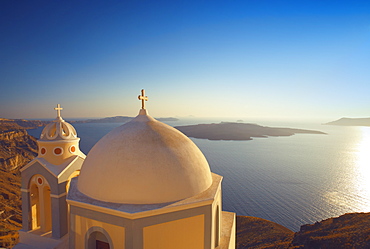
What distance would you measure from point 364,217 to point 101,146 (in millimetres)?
25790

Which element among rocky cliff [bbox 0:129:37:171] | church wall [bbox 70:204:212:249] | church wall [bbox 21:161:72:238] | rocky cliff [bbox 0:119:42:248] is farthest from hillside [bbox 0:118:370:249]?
rocky cliff [bbox 0:129:37:171]

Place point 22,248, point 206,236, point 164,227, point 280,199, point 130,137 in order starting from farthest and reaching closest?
point 280,199, point 22,248, point 130,137, point 206,236, point 164,227

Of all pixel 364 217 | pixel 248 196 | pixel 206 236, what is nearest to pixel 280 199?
pixel 248 196

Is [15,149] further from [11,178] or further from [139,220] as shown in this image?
[139,220]

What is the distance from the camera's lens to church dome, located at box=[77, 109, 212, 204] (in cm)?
511

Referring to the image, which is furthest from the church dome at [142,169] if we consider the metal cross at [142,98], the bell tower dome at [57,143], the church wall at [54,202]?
the bell tower dome at [57,143]

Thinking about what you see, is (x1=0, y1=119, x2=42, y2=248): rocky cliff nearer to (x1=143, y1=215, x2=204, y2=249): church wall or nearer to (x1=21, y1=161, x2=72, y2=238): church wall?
(x1=21, y1=161, x2=72, y2=238): church wall

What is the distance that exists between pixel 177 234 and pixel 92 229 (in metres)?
2.15

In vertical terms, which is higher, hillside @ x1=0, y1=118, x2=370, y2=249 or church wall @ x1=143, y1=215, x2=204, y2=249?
church wall @ x1=143, y1=215, x2=204, y2=249

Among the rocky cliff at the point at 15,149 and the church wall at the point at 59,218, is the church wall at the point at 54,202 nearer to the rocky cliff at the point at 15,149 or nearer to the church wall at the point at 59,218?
the church wall at the point at 59,218

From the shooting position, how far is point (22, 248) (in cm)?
785

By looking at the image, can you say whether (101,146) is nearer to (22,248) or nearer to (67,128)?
(67,128)

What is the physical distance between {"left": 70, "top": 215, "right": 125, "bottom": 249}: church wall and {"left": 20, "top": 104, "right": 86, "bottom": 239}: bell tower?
129 inches

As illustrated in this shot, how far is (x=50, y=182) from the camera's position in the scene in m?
8.06
